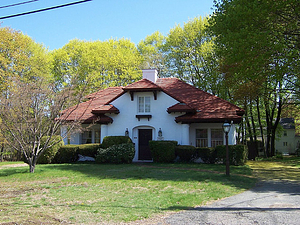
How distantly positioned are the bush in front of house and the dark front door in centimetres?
247

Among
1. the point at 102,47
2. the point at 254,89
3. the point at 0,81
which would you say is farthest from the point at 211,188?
the point at 102,47

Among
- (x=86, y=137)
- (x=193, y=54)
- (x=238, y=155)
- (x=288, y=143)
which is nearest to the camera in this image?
(x=238, y=155)

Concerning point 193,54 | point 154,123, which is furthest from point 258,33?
point 193,54

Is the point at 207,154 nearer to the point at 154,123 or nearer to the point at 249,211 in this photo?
the point at 154,123

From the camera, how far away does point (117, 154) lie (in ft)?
61.0

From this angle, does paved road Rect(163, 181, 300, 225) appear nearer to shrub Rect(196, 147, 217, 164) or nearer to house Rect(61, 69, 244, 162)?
shrub Rect(196, 147, 217, 164)

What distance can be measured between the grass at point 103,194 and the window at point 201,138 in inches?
328

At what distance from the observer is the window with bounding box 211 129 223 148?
69.6 feet

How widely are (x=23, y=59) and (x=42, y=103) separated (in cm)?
1765

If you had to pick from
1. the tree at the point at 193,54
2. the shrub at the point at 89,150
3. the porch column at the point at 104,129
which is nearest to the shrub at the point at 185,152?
the shrub at the point at 89,150

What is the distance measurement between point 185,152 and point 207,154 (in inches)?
56.7

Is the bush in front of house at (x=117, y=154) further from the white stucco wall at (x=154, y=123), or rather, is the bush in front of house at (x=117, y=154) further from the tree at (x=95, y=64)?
the tree at (x=95, y=64)

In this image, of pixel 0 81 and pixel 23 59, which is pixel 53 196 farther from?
pixel 23 59

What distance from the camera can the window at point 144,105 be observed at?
21500 mm
